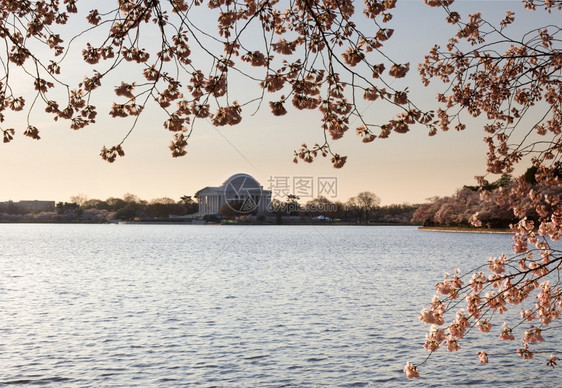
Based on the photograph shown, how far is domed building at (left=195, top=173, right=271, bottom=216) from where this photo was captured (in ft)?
511

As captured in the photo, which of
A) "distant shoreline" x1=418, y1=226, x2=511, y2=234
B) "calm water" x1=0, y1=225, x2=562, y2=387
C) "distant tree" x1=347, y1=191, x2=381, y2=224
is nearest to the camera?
"calm water" x1=0, y1=225, x2=562, y2=387

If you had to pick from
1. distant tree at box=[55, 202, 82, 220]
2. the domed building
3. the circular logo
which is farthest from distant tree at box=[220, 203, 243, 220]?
distant tree at box=[55, 202, 82, 220]

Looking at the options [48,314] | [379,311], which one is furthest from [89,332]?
[379,311]

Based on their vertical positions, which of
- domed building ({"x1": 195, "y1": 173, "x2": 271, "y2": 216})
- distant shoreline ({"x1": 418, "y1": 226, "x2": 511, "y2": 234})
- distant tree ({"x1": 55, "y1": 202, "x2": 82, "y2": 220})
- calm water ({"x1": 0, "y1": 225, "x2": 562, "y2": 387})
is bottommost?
calm water ({"x1": 0, "y1": 225, "x2": 562, "y2": 387})

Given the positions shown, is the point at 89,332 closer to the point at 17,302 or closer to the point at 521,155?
the point at 17,302

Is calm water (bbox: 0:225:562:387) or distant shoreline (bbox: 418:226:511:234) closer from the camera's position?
calm water (bbox: 0:225:562:387)

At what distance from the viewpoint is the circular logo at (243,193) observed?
155250mm

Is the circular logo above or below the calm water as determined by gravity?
above

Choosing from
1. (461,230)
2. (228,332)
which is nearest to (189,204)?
(461,230)

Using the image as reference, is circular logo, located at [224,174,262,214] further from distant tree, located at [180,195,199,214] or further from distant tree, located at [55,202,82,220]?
distant tree, located at [55,202,82,220]

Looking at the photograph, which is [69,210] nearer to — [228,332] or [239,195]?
[239,195]

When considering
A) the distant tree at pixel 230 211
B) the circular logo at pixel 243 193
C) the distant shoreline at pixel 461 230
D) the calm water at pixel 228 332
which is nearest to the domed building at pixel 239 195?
the circular logo at pixel 243 193

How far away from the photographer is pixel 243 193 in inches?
6250

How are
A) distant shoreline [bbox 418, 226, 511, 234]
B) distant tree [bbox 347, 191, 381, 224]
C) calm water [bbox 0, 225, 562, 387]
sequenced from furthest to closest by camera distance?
distant tree [bbox 347, 191, 381, 224] < distant shoreline [bbox 418, 226, 511, 234] < calm water [bbox 0, 225, 562, 387]
